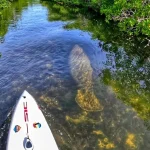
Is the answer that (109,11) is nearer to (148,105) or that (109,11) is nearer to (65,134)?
(148,105)

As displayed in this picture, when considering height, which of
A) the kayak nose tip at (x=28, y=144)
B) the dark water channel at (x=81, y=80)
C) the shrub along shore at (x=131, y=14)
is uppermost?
the shrub along shore at (x=131, y=14)

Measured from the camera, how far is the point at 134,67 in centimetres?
2808

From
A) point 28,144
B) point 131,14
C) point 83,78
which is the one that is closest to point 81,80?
point 83,78

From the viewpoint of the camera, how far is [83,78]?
2580 cm

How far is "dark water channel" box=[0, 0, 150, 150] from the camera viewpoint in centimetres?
1880

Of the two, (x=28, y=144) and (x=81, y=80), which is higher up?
(x=28, y=144)

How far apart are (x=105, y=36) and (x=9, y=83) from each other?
1785 centimetres

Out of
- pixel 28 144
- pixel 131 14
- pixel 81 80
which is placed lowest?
pixel 81 80

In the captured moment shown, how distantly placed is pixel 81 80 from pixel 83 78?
0.44 meters

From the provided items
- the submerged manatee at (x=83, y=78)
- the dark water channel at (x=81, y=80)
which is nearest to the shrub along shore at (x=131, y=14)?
the dark water channel at (x=81, y=80)

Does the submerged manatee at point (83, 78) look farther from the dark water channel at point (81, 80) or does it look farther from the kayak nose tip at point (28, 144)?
the kayak nose tip at point (28, 144)

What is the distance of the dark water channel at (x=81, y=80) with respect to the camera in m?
18.8

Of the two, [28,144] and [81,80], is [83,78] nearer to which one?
[81,80]

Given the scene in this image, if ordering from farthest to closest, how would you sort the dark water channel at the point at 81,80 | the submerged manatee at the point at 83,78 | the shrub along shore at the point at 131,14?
the shrub along shore at the point at 131,14 → the submerged manatee at the point at 83,78 → the dark water channel at the point at 81,80
